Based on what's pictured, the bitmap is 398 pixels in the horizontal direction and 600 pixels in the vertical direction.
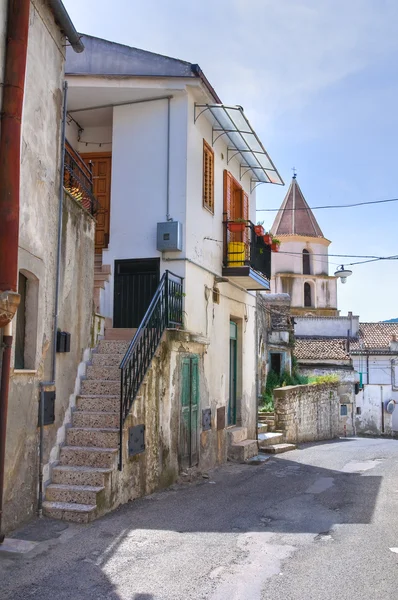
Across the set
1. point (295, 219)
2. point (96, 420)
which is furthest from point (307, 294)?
point (96, 420)

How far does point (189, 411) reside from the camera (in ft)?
36.0

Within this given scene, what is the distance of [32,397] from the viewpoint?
727 centimetres

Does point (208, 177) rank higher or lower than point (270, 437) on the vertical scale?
higher

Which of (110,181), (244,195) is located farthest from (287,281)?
(110,181)

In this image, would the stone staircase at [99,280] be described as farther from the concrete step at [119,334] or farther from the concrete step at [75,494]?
the concrete step at [75,494]

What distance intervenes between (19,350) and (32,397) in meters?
0.59

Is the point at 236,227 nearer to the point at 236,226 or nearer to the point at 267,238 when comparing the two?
the point at 236,226

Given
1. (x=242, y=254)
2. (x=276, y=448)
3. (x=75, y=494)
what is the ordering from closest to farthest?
(x=75, y=494) < (x=242, y=254) < (x=276, y=448)

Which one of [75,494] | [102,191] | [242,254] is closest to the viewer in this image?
[75,494]

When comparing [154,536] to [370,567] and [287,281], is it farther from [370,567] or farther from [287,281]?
[287,281]

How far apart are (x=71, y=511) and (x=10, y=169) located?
3969mm

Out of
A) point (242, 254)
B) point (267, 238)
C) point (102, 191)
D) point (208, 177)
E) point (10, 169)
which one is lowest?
point (10, 169)

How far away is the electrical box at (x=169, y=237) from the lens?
11.1 m

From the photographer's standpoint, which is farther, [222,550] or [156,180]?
[156,180]
